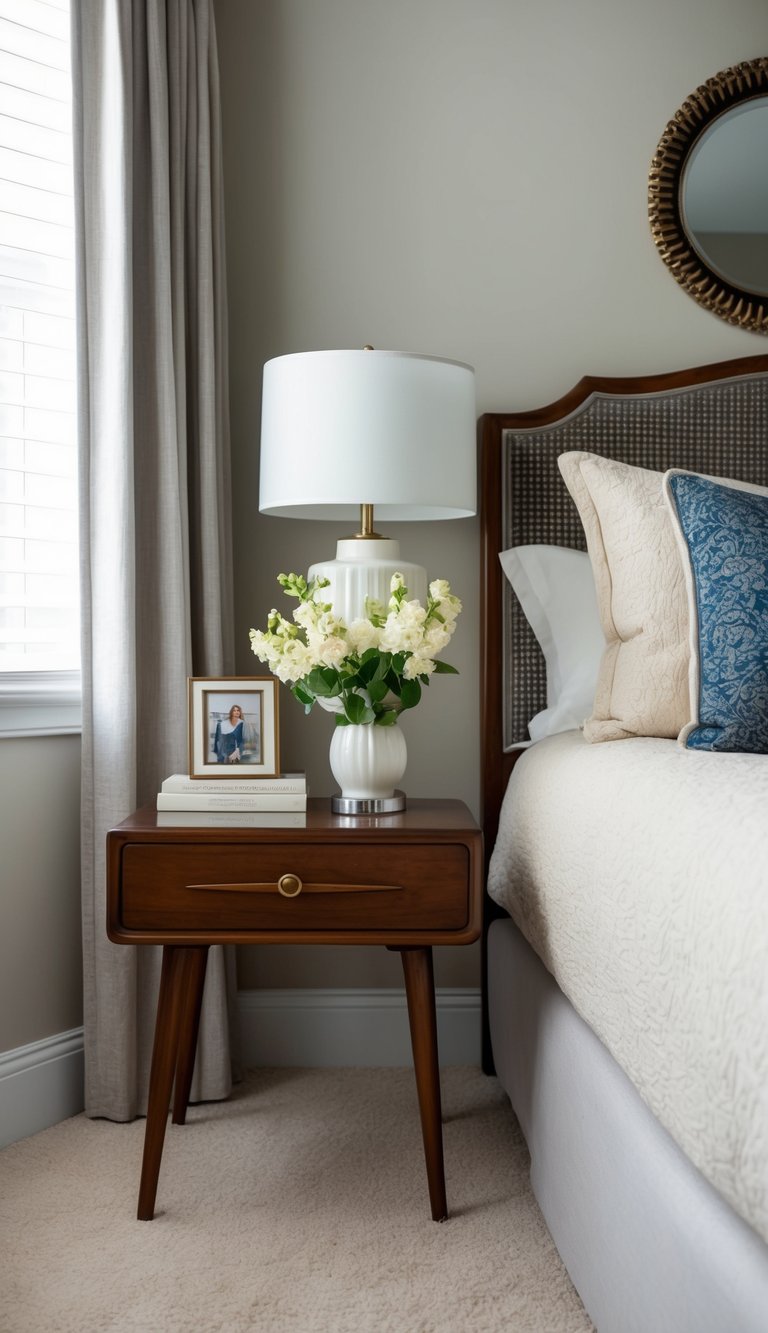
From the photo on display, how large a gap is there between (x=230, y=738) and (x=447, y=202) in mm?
1336

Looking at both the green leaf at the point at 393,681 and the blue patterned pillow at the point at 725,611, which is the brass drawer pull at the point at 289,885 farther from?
the blue patterned pillow at the point at 725,611

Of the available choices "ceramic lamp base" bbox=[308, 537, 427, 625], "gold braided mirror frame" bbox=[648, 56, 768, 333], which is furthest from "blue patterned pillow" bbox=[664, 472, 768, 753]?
"gold braided mirror frame" bbox=[648, 56, 768, 333]

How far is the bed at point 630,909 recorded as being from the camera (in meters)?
0.88

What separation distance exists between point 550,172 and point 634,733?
1.35 meters

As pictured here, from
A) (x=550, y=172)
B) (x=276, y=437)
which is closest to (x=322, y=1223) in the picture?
(x=276, y=437)

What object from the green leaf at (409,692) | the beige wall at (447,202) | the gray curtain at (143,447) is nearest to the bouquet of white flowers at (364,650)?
the green leaf at (409,692)

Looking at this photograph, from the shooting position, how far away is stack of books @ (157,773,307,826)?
5.60 ft

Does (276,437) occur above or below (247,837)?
above

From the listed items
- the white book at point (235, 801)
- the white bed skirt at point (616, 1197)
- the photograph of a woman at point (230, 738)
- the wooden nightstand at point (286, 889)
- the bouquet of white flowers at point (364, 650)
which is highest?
the bouquet of white flowers at point (364, 650)

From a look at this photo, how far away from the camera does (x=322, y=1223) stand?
164 cm

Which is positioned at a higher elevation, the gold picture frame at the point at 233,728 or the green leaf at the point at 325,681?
the green leaf at the point at 325,681

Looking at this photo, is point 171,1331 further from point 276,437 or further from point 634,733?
point 276,437

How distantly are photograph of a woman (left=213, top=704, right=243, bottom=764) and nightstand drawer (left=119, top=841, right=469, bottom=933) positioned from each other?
19 centimetres

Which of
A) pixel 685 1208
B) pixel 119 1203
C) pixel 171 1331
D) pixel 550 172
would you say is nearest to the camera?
pixel 685 1208
